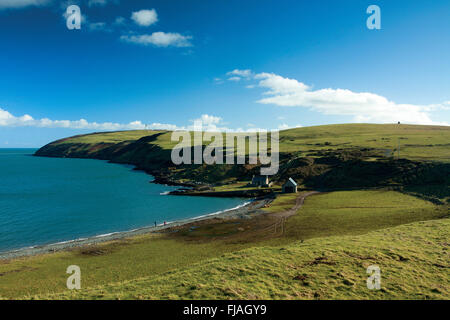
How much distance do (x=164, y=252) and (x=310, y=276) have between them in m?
26.2

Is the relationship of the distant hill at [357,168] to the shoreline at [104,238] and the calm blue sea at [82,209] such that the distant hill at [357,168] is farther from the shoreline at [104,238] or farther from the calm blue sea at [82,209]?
the shoreline at [104,238]

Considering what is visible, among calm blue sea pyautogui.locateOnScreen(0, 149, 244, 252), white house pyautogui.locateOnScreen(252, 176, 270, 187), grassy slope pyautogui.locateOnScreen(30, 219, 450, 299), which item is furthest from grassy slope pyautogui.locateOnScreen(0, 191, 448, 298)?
white house pyautogui.locateOnScreen(252, 176, 270, 187)

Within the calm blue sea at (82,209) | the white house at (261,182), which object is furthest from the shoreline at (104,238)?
the white house at (261,182)

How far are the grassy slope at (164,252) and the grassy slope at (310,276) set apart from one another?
0.51 meters

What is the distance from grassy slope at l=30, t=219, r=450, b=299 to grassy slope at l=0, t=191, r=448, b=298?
1.67 ft

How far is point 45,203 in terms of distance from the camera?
82.1 meters

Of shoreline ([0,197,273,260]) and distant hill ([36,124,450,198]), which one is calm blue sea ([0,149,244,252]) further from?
distant hill ([36,124,450,198])

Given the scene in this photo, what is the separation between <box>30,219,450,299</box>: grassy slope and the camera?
61.8 ft

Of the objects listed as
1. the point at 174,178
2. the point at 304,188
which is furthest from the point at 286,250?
the point at 174,178

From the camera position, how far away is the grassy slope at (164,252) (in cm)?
3016

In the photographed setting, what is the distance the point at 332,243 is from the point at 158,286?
2105 cm
